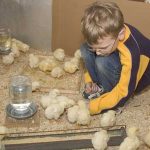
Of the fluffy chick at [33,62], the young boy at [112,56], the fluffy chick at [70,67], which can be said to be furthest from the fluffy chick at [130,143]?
the fluffy chick at [33,62]

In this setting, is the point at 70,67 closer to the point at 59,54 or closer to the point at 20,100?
the point at 59,54

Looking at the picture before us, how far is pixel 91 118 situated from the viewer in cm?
138

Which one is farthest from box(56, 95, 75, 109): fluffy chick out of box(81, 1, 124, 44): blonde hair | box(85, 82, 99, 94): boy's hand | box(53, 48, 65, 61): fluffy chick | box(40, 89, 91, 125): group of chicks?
box(53, 48, 65, 61): fluffy chick

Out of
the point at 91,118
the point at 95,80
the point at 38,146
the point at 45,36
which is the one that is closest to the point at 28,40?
the point at 45,36

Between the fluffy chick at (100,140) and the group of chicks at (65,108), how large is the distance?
Answer: 0.34ft

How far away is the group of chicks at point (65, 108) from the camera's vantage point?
1.32 metres

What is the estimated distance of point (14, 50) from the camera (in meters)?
1.72

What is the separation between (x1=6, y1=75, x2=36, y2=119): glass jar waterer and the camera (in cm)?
138

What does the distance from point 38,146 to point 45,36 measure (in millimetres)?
689

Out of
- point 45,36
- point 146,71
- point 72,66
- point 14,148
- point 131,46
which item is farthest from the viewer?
point 45,36

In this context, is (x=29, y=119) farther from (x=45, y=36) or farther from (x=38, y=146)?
(x=45, y=36)

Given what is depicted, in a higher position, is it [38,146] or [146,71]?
[146,71]

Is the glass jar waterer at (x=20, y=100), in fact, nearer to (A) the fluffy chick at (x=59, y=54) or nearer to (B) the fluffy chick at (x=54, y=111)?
(B) the fluffy chick at (x=54, y=111)

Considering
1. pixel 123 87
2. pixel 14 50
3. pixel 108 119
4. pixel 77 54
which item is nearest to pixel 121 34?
pixel 123 87
